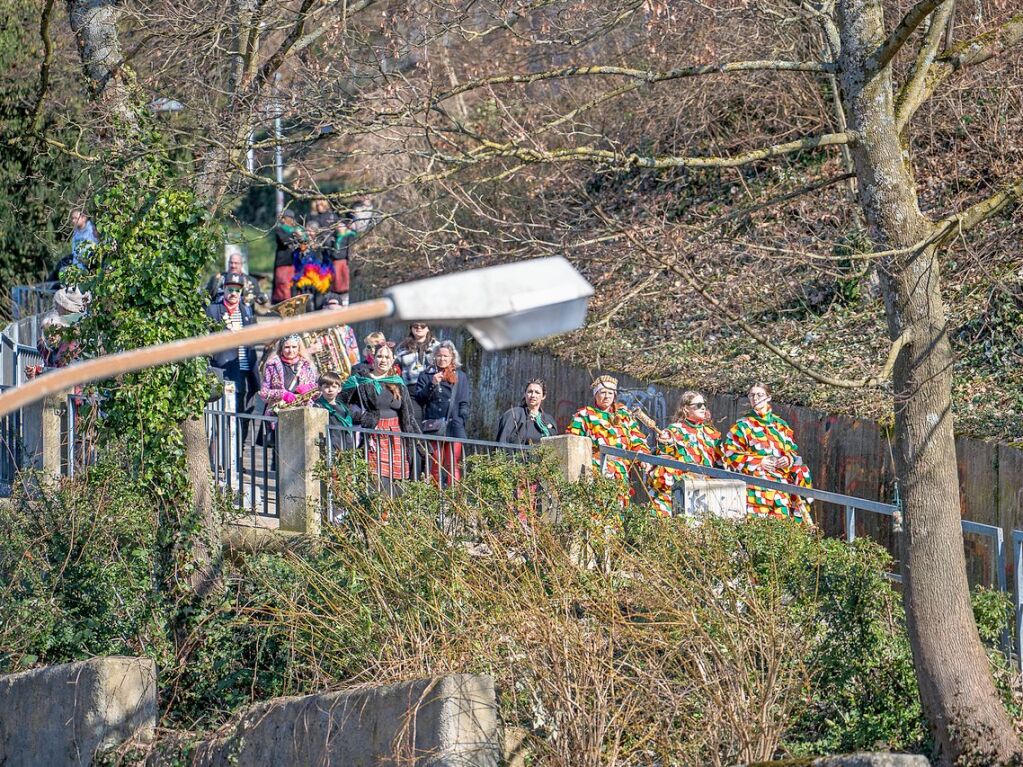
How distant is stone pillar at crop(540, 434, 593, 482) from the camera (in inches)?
409

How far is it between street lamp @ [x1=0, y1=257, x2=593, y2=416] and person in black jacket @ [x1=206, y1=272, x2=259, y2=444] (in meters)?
10.2

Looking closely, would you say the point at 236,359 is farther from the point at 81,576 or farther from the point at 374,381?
the point at 81,576

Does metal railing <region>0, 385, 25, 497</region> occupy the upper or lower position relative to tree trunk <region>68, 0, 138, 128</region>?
lower

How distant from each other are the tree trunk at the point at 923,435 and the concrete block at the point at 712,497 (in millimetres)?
1616

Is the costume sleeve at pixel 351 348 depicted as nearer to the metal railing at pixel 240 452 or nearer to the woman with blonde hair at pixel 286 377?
the woman with blonde hair at pixel 286 377

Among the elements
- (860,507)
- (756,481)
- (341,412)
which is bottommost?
(860,507)

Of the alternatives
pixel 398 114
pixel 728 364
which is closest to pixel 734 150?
pixel 728 364

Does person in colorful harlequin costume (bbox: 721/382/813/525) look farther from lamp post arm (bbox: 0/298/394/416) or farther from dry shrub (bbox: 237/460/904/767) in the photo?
lamp post arm (bbox: 0/298/394/416)

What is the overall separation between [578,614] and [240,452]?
4985mm

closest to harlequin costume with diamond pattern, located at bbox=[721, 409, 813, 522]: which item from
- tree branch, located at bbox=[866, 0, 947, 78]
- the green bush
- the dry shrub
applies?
the dry shrub

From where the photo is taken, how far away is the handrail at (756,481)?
934 centimetres

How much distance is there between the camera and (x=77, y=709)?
9227 mm

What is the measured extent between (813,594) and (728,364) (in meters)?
6.74

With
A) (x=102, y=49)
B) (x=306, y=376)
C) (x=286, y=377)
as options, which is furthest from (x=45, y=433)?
(x=102, y=49)
